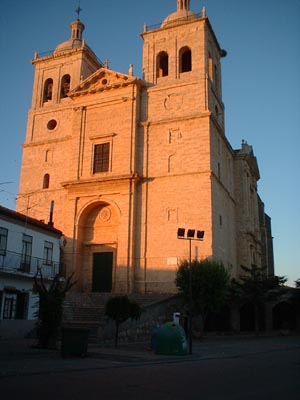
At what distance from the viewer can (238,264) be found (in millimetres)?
39562

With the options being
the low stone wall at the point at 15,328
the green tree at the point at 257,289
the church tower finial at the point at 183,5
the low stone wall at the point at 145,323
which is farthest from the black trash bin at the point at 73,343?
the church tower finial at the point at 183,5

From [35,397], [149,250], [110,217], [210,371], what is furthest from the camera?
[110,217]

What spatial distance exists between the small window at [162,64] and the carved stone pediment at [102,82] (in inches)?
129

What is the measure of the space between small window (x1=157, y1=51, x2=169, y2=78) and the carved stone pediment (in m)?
3.27

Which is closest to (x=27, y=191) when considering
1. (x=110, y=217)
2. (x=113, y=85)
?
(x=110, y=217)

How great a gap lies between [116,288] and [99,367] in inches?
752

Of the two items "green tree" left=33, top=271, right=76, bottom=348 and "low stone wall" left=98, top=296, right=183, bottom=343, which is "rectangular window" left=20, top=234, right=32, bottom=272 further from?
"green tree" left=33, top=271, right=76, bottom=348

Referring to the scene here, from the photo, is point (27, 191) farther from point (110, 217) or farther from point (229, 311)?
point (229, 311)

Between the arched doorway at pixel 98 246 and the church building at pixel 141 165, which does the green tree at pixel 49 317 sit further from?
the arched doorway at pixel 98 246

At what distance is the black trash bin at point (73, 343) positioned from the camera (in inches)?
574

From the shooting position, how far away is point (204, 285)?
25.6 m

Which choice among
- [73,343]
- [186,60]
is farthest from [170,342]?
[186,60]

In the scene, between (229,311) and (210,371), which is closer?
(210,371)

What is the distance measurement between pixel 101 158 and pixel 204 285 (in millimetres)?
14744
